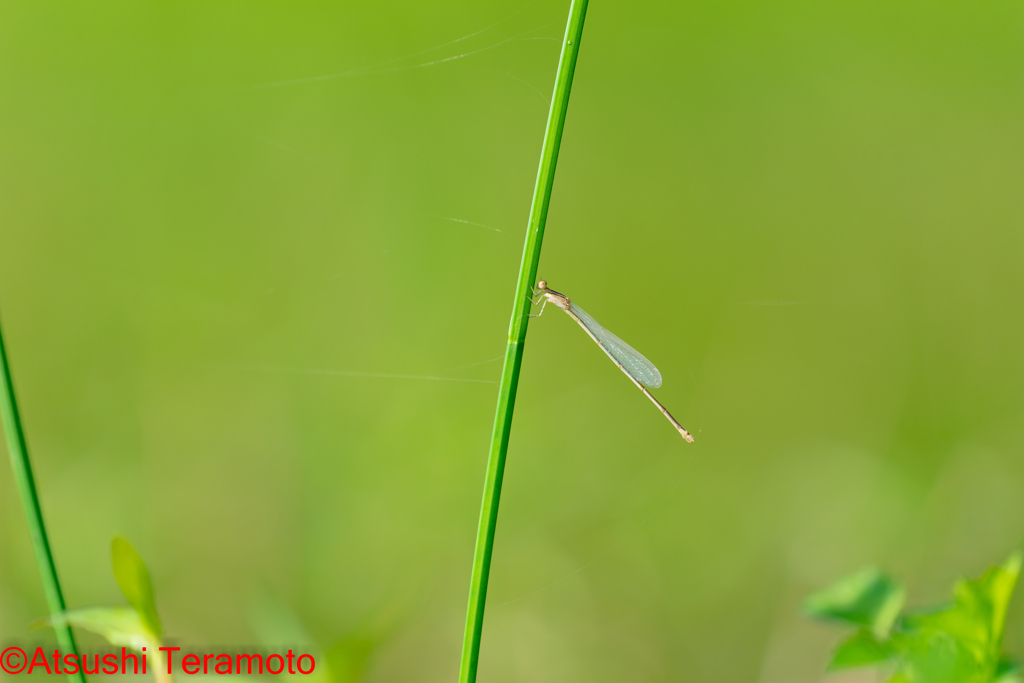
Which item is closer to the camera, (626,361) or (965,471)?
(626,361)

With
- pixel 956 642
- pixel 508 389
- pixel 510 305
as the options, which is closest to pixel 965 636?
pixel 956 642

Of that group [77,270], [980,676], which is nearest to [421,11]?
[77,270]

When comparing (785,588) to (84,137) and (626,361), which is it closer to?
(626,361)

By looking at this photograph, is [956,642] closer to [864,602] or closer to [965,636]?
[965,636]

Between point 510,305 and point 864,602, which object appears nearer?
point 864,602

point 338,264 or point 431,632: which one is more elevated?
point 338,264

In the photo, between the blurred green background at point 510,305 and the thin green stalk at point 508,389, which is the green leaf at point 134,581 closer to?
the thin green stalk at point 508,389
